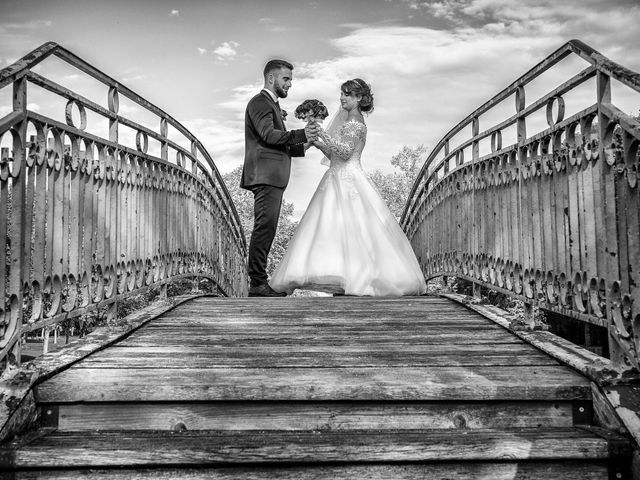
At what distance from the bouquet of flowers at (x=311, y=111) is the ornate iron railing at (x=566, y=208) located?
2.48 meters

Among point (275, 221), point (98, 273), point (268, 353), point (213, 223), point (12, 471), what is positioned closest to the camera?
point (12, 471)

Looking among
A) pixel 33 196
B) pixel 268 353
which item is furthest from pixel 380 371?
pixel 33 196

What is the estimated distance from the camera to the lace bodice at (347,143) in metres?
7.66

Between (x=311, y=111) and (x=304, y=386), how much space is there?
17.5 feet

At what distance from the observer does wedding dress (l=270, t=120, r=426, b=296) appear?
680 cm

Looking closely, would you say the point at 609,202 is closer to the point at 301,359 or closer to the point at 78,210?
the point at 301,359

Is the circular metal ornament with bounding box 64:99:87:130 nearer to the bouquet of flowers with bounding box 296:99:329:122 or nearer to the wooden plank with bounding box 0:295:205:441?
the wooden plank with bounding box 0:295:205:441

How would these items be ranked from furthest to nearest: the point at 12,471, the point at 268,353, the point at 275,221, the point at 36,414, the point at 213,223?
the point at 213,223, the point at 275,221, the point at 268,353, the point at 36,414, the point at 12,471

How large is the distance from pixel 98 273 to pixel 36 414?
130 cm

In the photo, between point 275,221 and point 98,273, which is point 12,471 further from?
point 275,221

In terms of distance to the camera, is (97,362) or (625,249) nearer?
(625,249)

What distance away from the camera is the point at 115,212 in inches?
167

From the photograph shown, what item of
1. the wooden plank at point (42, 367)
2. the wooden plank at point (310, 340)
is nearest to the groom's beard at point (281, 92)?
the wooden plank at point (42, 367)

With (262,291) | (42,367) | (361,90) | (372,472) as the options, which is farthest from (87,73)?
(361,90)
